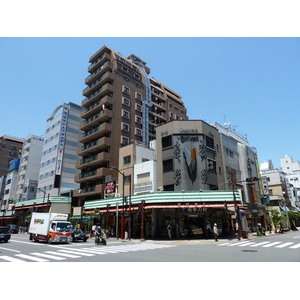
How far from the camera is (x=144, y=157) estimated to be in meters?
39.8

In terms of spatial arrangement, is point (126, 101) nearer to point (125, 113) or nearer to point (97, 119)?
point (125, 113)

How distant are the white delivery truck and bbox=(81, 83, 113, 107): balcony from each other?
97.3ft

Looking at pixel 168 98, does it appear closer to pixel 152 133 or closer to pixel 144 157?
pixel 152 133

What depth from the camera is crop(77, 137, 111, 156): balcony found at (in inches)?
1748

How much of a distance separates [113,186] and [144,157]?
6986 millimetres

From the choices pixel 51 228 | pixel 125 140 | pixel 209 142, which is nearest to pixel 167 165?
pixel 209 142

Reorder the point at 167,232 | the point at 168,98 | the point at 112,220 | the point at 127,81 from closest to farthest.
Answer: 1. the point at 167,232
2. the point at 112,220
3. the point at 127,81
4. the point at 168,98

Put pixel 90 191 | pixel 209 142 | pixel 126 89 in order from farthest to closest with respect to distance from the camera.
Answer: pixel 126 89
pixel 90 191
pixel 209 142

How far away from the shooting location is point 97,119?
47312 millimetres

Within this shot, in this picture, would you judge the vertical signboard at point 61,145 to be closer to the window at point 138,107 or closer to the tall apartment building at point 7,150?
the window at point 138,107

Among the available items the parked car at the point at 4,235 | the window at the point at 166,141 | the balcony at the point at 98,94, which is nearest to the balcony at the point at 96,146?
the balcony at the point at 98,94

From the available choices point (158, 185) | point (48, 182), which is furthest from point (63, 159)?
point (158, 185)

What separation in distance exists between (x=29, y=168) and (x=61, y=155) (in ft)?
67.0

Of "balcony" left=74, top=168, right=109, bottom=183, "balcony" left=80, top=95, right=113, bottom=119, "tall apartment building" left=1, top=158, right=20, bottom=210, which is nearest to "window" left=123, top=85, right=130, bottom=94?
"balcony" left=80, top=95, right=113, bottom=119
